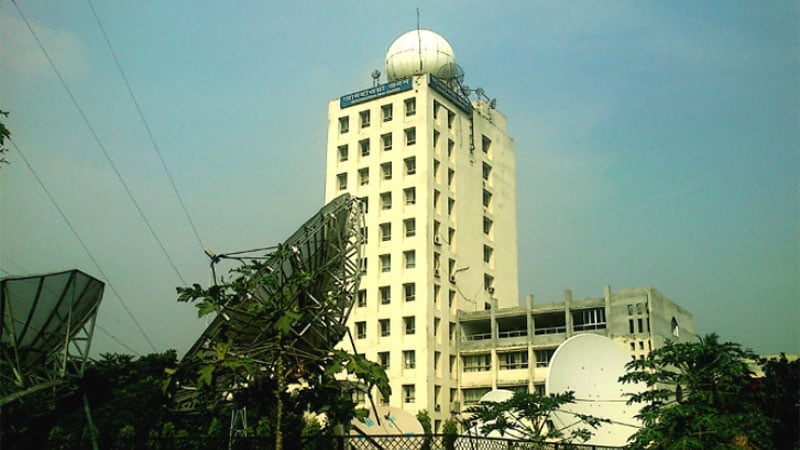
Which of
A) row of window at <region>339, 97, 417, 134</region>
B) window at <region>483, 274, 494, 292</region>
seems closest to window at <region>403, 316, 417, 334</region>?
window at <region>483, 274, 494, 292</region>

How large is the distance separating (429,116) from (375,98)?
668 centimetres

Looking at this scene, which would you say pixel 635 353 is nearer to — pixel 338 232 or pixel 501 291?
pixel 501 291

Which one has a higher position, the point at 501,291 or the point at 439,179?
the point at 439,179

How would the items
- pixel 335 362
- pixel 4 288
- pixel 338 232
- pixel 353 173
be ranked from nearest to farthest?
pixel 335 362 < pixel 4 288 < pixel 338 232 < pixel 353 173

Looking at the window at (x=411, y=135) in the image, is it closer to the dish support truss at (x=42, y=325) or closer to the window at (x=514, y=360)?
the window at (x=514, y=360)

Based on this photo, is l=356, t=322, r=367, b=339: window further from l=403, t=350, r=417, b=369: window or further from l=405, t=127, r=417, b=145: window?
l=405, t=127, r=417, b=145: window

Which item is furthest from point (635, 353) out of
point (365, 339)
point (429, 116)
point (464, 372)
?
point (429, 116)

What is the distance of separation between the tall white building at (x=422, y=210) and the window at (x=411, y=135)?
0.31 ft

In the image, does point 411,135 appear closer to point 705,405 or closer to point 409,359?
point 409,359

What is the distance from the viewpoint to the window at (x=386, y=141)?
76.2m

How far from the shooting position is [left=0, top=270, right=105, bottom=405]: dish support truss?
26109 millimetres

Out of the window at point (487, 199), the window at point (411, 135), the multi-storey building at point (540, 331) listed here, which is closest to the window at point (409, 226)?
the window at point (411, 135)

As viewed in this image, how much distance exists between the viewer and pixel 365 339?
71750 mm

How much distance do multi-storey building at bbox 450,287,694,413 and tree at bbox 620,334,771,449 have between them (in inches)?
1417
